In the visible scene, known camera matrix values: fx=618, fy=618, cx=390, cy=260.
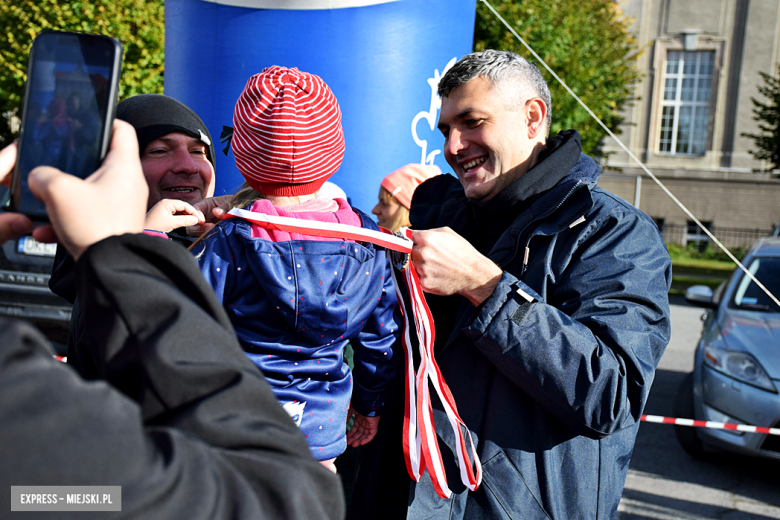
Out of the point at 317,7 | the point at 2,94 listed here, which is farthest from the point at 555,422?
the point at 2,94

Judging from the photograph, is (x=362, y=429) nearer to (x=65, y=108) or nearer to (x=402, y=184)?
(x=65, y=108)

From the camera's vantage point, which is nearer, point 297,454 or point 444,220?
point 297,454

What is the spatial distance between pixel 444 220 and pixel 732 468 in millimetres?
3949

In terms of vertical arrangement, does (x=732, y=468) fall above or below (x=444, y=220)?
below

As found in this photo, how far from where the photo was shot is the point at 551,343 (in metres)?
1.61

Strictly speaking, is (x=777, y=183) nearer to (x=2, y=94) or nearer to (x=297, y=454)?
(x=2, y=94)

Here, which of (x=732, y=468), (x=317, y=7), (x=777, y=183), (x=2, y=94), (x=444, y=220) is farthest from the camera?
(x=777, y=183)

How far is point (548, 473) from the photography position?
67.4 inches

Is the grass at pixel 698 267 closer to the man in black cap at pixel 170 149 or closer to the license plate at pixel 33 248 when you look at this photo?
the license plate at pixel 33 248

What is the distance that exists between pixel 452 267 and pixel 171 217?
31.0 inches

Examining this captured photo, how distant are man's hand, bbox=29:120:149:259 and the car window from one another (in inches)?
199

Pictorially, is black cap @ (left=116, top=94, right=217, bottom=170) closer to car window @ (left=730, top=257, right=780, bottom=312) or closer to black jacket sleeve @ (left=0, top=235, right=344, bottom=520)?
black jacket sleeve @ (left=0, top=235, right=344, bottom=520)

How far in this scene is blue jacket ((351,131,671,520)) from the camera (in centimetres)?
162

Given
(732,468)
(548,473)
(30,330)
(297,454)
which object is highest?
(30,330)
